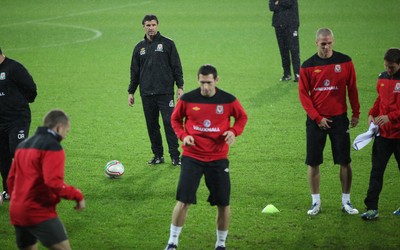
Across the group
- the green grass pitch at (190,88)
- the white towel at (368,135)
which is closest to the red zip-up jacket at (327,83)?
the white towel at (368,135)

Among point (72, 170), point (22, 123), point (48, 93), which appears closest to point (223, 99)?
point (22, 123)

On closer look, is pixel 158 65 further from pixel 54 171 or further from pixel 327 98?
pixel 54 171

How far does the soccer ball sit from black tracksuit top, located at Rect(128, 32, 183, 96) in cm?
144

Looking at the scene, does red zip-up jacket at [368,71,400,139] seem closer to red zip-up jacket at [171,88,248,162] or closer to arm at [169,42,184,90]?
red zip-up jacket at [171,88,248,162]

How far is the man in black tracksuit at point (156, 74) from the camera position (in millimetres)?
12766

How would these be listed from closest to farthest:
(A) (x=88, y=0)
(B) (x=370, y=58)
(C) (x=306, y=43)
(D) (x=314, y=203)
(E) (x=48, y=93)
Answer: (D) (x=314, y=203), (E) (x=48, y=93), (B) (x=370, y=58), (C) (x=306, y=43), (A) (x=88, y=0)

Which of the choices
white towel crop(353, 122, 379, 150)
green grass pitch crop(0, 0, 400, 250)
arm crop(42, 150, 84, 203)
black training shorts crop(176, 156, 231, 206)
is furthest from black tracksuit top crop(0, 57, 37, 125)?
white towel crop(353, 122, 379, 150)

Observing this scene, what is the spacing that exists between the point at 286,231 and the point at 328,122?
1.67 m

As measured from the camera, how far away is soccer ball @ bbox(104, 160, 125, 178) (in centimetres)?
1227

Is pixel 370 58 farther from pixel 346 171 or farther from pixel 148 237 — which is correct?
pixel 148 237

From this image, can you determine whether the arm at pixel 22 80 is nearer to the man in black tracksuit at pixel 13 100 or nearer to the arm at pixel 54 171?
the man in black tracksuit at pixel 13 100

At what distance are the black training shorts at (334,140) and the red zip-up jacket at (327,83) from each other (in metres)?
0.15

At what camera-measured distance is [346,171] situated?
10.2 meters

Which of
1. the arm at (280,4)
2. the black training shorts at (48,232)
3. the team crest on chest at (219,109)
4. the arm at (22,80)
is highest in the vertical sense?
the arm at (280,4)
